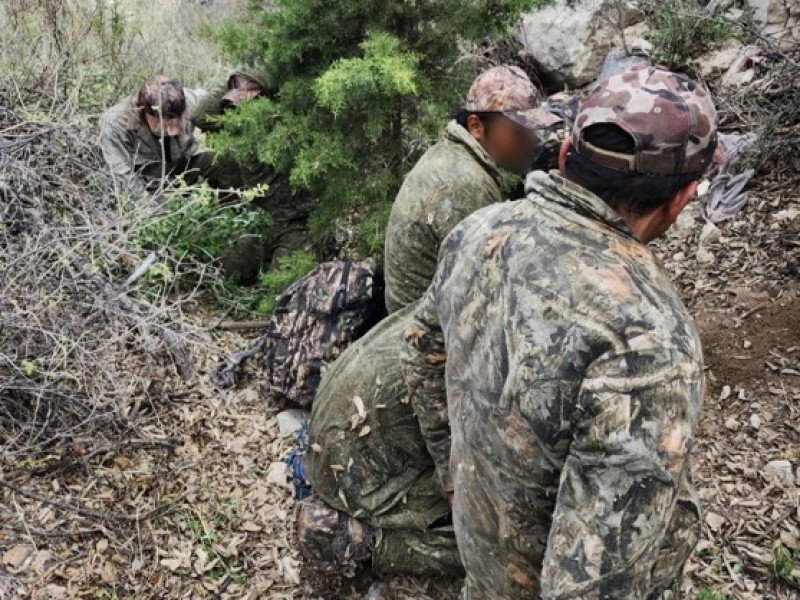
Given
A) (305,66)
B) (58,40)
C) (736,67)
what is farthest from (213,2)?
(736,67)

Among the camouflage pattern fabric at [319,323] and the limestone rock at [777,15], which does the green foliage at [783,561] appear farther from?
the limestone rock at [777,15]

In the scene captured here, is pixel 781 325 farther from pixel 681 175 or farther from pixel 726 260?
pixel 681 175

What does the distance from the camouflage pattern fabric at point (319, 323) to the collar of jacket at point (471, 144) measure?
3.64ft

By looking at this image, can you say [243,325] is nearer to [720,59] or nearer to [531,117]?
[531,117]

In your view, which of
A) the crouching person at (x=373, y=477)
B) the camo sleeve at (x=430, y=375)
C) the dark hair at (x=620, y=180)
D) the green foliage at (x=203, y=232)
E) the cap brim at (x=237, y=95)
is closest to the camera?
the dark hair at (x=620, y=180)

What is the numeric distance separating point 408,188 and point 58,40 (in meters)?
4.72

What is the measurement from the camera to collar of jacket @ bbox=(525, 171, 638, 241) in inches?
62.3

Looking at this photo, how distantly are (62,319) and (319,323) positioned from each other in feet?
4.74

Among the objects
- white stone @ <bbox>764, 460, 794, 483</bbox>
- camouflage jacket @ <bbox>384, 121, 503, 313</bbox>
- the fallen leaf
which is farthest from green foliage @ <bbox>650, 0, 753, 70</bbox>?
the fallen leaf

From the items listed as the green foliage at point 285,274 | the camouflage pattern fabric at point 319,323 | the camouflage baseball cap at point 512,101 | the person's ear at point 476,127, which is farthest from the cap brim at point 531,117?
the green foliage at point 285,274

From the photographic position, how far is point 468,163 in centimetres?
353

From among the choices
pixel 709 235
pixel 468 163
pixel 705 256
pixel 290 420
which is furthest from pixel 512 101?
pixel 709 235

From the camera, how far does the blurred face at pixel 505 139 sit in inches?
139

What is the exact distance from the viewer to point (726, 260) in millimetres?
5039
